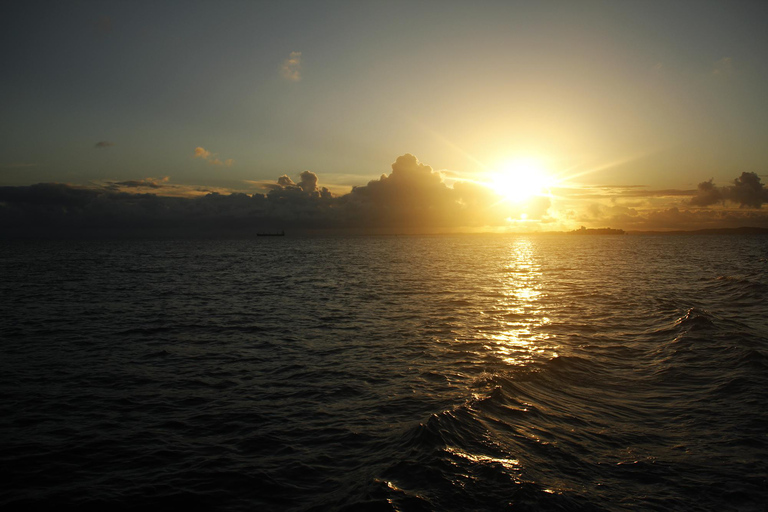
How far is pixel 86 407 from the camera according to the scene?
14.8m

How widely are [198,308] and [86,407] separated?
22027 mm

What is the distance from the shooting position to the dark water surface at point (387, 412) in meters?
9.75

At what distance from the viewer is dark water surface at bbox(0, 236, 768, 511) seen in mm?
9750

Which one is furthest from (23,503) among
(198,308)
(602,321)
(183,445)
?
(602,321)

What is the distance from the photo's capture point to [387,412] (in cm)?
1415

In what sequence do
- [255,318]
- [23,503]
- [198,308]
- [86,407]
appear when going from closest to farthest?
1. [23,503]
2. [86,407]
3. [255,318]
4. [198,308]

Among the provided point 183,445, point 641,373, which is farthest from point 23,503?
point 641,373

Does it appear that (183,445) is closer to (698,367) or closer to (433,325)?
(433,325)

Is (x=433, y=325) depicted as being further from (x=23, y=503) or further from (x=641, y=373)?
(x=23, y=503)

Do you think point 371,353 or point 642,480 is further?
point 371,353

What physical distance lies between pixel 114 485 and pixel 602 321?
29516 mm

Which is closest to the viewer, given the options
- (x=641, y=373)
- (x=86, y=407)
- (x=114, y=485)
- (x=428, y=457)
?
(x=114, y=485)

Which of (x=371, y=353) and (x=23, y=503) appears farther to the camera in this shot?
(x=371, y=353)

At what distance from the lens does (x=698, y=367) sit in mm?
19078
